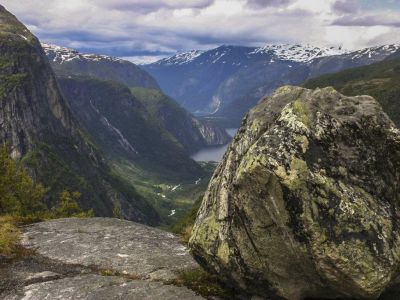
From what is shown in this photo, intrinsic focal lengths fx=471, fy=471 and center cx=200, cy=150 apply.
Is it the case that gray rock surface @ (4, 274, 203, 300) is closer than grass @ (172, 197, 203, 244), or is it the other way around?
gray rock surface @ (4, 274, 203, 300)

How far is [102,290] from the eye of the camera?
2411 cm

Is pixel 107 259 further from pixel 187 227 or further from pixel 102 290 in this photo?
pixel 187 227

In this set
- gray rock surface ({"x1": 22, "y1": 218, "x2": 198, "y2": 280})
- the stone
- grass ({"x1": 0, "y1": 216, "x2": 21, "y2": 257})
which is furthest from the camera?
grass ({"x1": 0, "y1": 216, "x2": 21, "y2": 257})

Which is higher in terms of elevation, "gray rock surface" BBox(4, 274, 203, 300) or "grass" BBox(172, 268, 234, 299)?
"gray rock surface" BBox(4, 274, 203, 300)

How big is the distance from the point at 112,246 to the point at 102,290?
8.72 meters

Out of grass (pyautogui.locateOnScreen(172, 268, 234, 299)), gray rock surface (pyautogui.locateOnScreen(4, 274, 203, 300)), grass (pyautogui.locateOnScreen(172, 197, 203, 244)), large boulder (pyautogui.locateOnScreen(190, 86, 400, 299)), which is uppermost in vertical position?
large boulder (pyautogui.locateOnScreen(190, 86, 400, 299))

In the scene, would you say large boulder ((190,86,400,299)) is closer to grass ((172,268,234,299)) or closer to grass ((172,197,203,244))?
grass ((172,268,234,299))

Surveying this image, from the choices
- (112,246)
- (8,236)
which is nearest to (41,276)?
(112,246)

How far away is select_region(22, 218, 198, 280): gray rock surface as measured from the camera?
28.5 m

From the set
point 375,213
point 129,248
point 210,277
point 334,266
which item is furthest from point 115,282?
point 375,213

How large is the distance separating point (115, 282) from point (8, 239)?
1203 cm

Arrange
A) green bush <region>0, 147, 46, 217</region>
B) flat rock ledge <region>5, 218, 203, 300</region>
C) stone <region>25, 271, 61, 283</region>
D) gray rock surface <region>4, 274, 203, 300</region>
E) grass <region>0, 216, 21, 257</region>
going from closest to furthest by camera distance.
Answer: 1. gray rock surface <region>4, 274, 203, 300</region>
2. flat rock ledge <region>5, 218, 203, 300</region>
3. stone <region>25, 271, 61, 283</region>
4. grass <region>0, 216, 21, 257</region>
5. green bush <region>0, 147, 46, 217</region>

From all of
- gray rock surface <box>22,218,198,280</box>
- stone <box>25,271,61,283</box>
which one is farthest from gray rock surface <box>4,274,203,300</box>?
gray rock surface <box>22,218,198,280</box>

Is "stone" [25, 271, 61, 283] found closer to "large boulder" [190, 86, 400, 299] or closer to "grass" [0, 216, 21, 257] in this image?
"grass" [0, 216, 21, 257]
